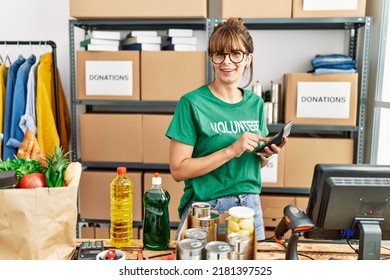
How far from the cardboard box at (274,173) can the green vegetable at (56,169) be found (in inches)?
62.2

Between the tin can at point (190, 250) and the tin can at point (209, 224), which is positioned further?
the tin can at point (209, 224)

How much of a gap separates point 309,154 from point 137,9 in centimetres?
132

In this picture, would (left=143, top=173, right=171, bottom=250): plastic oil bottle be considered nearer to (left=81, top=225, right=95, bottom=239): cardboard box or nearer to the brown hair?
the brown hair

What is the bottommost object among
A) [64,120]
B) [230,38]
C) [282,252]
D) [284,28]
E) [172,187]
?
[172,187]

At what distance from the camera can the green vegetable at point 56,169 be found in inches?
40.0

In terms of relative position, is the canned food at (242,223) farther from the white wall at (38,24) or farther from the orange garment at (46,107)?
the white wall at (38,24)

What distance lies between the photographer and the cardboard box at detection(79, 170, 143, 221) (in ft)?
8.22

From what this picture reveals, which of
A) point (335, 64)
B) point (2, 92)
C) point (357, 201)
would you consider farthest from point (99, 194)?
point (357, 201)

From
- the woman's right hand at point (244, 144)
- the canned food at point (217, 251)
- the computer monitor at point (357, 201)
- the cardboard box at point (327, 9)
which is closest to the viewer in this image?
the canned food at point (217, 251)

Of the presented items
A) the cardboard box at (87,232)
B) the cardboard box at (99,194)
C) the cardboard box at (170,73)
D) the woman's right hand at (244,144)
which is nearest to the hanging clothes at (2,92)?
the cardboard box at (99,194)

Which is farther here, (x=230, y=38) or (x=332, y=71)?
(x=332, y=71)

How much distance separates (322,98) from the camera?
235cm

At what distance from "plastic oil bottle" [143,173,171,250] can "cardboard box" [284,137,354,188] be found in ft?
4.58

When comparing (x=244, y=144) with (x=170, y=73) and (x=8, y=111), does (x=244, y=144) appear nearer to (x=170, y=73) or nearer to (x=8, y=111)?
(x=170, y=73)
